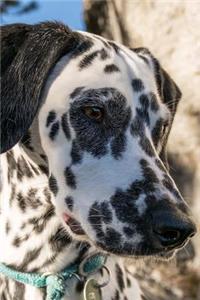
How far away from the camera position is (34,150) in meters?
3.80

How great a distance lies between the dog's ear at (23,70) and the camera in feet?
12.1

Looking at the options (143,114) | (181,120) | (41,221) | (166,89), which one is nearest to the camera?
(143,114)

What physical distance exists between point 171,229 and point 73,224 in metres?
0.48

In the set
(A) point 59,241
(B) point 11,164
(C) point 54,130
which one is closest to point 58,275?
(A) point 59,241

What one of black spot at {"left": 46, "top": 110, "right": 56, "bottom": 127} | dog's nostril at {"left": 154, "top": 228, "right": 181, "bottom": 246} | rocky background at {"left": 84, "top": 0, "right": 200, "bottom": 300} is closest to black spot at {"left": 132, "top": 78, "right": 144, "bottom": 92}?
black spot at {"left": 46, "top": 110, "right": 56, "bottom": 127}

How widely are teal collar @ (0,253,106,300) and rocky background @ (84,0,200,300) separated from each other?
1763 mm

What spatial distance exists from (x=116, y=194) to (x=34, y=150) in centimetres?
46

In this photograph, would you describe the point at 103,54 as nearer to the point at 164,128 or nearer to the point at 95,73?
the point at 95,73

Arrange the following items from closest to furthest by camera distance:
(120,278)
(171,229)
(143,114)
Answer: (171,229) → (143,114) → (120,278)

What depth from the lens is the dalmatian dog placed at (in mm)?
3504

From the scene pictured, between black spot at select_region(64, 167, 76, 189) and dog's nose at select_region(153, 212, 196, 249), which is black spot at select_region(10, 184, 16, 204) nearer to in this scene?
black spot at select_region(64, 167, 76, 189)

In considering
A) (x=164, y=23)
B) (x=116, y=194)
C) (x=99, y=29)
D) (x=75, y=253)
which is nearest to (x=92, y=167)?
(x=116, y=194)

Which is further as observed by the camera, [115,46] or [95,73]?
[115,46]

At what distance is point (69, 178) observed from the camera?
367cm
